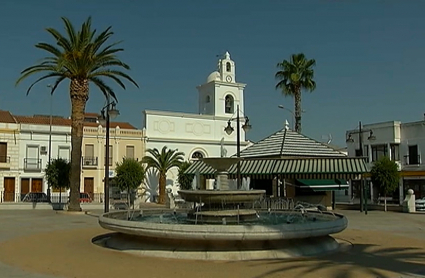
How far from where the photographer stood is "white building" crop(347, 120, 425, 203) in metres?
42.1

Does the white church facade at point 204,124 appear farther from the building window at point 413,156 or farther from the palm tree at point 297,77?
the building window at point 413,156

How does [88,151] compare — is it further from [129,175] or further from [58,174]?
[58,174]

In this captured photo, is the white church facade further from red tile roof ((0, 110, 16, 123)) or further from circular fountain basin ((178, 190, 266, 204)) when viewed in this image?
circular fountain basin ((178, 190, 266, 204))

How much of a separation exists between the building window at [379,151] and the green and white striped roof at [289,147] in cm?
1546

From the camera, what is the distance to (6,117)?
1828 inches

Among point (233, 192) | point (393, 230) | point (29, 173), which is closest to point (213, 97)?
point (29, 173)

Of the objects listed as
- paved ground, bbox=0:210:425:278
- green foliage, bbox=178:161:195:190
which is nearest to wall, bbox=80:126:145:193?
green foliage, bbox=178:161:195:190

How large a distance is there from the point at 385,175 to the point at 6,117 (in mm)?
34486

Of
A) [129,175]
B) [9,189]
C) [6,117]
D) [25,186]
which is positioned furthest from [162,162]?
[6,117]

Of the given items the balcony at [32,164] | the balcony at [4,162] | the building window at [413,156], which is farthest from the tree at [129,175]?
the building window at [413,156]

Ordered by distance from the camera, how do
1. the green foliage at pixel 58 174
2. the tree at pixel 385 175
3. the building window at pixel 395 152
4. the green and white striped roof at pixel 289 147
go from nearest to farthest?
the green and white striped roof at pixel 289 147, the tree at pixel 385 175, the green foliage at pixel 58 174, the building window at pixel 395 152

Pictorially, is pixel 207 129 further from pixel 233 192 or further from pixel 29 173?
pixel 233 192

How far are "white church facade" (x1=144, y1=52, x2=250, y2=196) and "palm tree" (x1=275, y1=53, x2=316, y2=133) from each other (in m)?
10.1

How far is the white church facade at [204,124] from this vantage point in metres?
49.6
